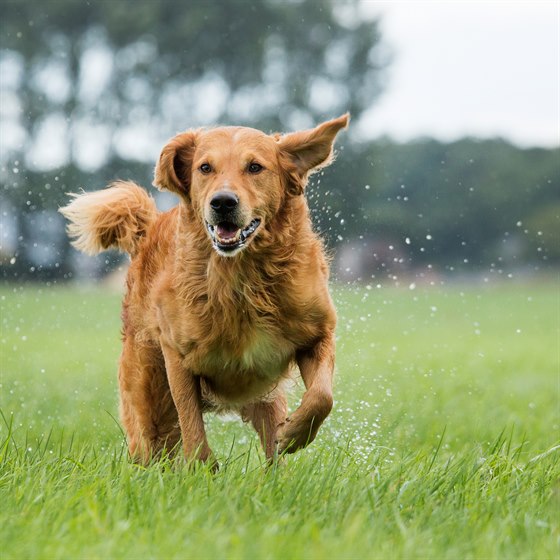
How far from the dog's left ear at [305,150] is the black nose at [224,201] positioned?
490 millimetres

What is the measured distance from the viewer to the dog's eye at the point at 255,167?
4242 millimetres

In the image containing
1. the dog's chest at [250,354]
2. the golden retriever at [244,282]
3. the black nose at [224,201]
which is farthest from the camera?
the dog's chest at [250,354]

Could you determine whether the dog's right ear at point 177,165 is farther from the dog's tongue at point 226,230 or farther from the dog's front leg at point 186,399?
the dog's front leg at point 186,399

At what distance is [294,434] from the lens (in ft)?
13.6

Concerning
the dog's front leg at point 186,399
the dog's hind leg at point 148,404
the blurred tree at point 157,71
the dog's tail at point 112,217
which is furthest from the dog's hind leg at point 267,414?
the blurred tree at point 157,71

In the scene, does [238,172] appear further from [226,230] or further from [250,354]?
[250,354]

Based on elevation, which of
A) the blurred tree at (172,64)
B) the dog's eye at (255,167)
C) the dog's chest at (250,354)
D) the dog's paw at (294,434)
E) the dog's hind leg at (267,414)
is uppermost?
the blurred tree at (172,64)

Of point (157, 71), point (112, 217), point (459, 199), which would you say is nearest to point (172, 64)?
point (157, 71)

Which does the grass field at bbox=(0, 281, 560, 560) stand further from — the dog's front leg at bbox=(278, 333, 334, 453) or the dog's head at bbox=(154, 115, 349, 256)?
the dog's head at bbox=(154, 115, 349, 256)

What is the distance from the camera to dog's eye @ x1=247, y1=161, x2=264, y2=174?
4242mm

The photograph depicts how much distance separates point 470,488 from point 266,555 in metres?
A: 1.27

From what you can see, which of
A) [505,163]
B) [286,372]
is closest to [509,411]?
[286,372]

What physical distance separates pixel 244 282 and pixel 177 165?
2.26 ft

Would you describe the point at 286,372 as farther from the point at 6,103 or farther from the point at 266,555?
the point at 6,103
